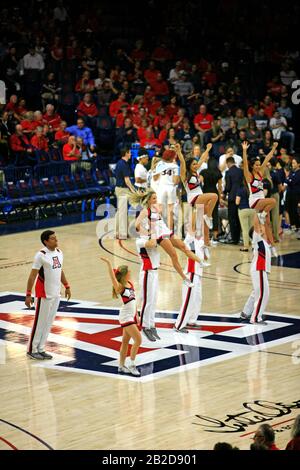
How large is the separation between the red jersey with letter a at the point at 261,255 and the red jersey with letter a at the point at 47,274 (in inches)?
137

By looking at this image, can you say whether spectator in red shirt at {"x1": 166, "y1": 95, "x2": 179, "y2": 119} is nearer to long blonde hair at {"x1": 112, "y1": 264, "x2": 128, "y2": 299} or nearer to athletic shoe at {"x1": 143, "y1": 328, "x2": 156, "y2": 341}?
athletic shoe at {"x1": 143, "y1": 328, "x2": 156, "y2": 341}

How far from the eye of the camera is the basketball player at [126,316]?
13.4 meters

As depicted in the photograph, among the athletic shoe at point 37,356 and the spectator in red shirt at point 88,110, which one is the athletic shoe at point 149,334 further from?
the spectator in red shirt at point 88,110

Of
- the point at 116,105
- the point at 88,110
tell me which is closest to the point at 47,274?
the point at 88,110

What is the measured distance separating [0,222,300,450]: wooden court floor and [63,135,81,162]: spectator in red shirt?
6936 millimetres

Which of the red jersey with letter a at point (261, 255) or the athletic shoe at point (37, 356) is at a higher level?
the red jersey with letter a at point (261, 255)

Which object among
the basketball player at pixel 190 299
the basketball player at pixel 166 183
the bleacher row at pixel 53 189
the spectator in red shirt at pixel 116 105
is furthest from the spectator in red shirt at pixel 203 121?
the basketball player at pixel 190 299

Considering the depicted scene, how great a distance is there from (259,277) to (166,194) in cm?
681

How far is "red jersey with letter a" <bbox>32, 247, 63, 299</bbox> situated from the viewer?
46.8ft

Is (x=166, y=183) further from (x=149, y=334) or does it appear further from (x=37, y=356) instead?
(x=37, y=356)

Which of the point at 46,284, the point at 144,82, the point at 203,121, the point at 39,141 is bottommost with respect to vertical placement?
the point at 46,284

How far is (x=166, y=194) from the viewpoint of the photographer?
22.6 meters

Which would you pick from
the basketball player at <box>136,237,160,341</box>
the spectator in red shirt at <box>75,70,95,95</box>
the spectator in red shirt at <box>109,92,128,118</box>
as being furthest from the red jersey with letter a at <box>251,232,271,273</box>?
the spectator in red shirt at <box>75,70,95,95</box>
